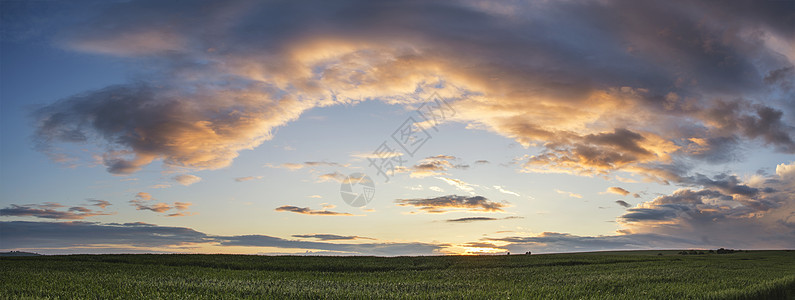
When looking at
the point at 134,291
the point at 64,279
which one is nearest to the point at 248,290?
the point at 134,291

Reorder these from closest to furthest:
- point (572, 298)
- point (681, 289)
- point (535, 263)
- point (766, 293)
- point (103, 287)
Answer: point (572, 298) < point (103, 287) < point (681, 289) < point (766, 293) < point (535, 263)

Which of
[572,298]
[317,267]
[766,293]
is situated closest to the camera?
[572,298]

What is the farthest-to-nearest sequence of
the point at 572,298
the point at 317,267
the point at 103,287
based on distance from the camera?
1. the point at 317,267
2. the point at 103,287
3. the point at 572,298

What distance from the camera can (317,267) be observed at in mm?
43531

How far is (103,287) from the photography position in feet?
70.5

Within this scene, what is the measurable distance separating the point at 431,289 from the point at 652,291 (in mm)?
10400

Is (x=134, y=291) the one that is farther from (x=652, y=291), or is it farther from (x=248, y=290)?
(x=652, y=291)

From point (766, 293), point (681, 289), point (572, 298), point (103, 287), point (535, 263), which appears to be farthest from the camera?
point (535, 263)

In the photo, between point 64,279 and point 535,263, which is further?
point 535,263

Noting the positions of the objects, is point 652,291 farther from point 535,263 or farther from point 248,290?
point 535,263

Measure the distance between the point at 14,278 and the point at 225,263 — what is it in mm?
19360

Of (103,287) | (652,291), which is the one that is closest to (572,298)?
(652,291)

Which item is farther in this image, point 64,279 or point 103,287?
point 64,279

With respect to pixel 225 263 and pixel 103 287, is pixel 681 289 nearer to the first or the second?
pixel 103 287
